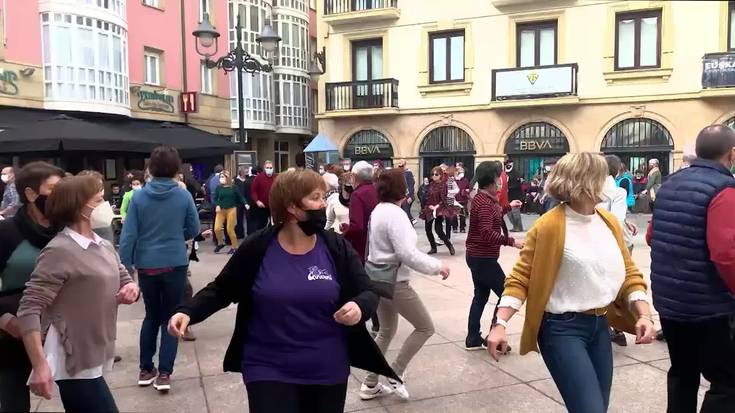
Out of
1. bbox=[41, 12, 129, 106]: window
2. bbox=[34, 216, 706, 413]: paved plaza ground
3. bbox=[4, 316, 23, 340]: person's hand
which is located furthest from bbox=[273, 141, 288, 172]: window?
bbox=[4, 316, 23, 340]: person's hand

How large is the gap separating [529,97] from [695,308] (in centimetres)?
1857

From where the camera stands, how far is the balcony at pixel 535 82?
20109mm

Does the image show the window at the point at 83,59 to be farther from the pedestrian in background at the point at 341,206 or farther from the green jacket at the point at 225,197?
the pedestrian in background at the point at 341,206

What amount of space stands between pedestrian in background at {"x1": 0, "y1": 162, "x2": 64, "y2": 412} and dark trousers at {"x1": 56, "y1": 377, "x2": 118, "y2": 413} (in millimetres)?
301

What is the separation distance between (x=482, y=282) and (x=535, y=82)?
16.7 metres

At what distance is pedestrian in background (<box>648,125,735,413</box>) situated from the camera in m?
2.85

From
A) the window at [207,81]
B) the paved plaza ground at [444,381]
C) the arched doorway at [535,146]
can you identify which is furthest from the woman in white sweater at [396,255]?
the window at [207,81]

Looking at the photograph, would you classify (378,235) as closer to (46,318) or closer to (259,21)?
(46,318)

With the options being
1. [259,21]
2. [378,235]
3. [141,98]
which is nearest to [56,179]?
[378,235]

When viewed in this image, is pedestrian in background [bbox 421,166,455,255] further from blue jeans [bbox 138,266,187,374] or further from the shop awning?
blue jeans [bbox 138,266,187,374]

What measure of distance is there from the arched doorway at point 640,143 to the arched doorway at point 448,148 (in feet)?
15.1

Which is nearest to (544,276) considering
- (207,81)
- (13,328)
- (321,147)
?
(13,328)

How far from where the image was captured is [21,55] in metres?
15.1

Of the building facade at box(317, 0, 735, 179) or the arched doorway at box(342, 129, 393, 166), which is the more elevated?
the building facade at box(317, 0, 735, 179)
